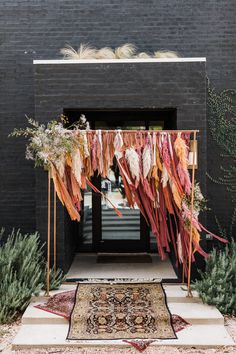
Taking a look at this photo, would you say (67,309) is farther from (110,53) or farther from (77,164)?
(110,53)

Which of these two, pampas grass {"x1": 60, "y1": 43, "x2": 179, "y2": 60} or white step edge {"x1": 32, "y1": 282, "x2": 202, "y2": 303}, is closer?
white step edge {"x1": 32, "y1": 282, "x2": 202, "y2": 303}

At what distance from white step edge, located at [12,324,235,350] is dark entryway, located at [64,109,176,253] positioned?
2.89 m

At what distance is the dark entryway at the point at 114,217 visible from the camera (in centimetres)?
798

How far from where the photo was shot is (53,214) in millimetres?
6516

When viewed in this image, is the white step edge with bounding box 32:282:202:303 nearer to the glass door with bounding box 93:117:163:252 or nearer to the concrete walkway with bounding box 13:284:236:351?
the concrete walkway with bounding box 13:284:236:351

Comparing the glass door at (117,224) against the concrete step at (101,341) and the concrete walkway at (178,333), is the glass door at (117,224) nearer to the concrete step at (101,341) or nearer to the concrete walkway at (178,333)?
the concrete walkway at (178,333)

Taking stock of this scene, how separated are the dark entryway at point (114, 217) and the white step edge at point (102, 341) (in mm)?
2888

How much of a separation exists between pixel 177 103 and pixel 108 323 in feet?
10.7

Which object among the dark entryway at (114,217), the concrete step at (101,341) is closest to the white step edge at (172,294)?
the concrete step at (101,341)

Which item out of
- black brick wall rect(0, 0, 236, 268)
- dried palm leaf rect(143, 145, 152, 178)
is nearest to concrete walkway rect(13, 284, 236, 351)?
dried palm leaf rect(143, 145, 152, 178)

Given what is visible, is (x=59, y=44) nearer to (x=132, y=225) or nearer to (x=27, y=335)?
(x=132, y=225)

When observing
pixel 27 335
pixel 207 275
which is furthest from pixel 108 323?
pixel 207 275

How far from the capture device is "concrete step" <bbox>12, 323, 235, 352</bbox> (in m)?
4.84

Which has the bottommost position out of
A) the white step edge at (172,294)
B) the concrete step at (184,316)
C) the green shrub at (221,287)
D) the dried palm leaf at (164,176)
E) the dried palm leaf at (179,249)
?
the concrete step at (184,316)
